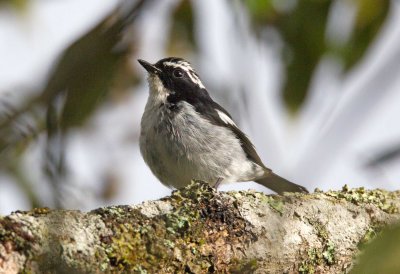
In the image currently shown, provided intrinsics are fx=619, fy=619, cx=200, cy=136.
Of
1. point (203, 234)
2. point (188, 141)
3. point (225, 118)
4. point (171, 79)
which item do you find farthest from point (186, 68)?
point (203, 234)

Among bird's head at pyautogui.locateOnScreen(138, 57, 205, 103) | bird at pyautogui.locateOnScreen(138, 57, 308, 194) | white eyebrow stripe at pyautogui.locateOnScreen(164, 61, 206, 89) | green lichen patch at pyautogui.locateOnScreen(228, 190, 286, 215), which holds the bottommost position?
green lichen patch at pyautogui.locateOnScreen(228, 190, 286, 215)

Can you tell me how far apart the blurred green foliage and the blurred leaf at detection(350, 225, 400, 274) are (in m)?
0.40

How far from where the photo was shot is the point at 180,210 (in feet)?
10.4

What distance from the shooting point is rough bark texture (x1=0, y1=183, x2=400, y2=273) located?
246cm

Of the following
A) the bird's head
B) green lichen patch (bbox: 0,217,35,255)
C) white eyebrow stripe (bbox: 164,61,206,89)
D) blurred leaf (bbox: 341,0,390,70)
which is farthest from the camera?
white eyebrow stripe (bbox: 164,61,206,89)

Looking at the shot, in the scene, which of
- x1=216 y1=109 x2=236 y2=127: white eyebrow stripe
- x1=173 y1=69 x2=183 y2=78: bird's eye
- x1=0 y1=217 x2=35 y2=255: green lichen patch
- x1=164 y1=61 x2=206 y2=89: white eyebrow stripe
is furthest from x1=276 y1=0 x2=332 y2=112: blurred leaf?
x1=173 y1=69 x2=183 y2=78: bird's eye

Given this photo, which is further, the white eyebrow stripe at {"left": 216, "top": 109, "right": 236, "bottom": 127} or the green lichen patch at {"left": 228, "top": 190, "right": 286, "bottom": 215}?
the white eyebrow stripe at {"left": 216, "top": 109, "right": 236, "bottom": 127}

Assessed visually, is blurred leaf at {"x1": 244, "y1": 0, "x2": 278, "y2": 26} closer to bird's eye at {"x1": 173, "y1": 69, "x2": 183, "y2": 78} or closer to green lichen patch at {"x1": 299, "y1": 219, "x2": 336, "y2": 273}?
green lichen patch at {"x1": 299, "y1": 219, "x2": 336, "y2": 273}

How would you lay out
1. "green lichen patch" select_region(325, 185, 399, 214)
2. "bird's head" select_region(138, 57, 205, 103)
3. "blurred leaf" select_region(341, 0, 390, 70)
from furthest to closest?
"bird's head" select_region(138, 57, 205, 103), "green lichen patch" select_region(325, 185, 399, 214), "blurred leaf" select_region(341, 0, 390, 70)

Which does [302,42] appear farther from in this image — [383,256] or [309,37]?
[383,256]

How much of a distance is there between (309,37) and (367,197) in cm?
324

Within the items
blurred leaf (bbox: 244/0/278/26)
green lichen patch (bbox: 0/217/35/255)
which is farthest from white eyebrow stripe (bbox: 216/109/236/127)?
blurred leaf (bbox: 244/0/278/26)

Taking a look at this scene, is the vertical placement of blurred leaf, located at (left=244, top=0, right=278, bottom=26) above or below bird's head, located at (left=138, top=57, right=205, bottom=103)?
below

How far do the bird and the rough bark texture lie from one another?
2.75m
